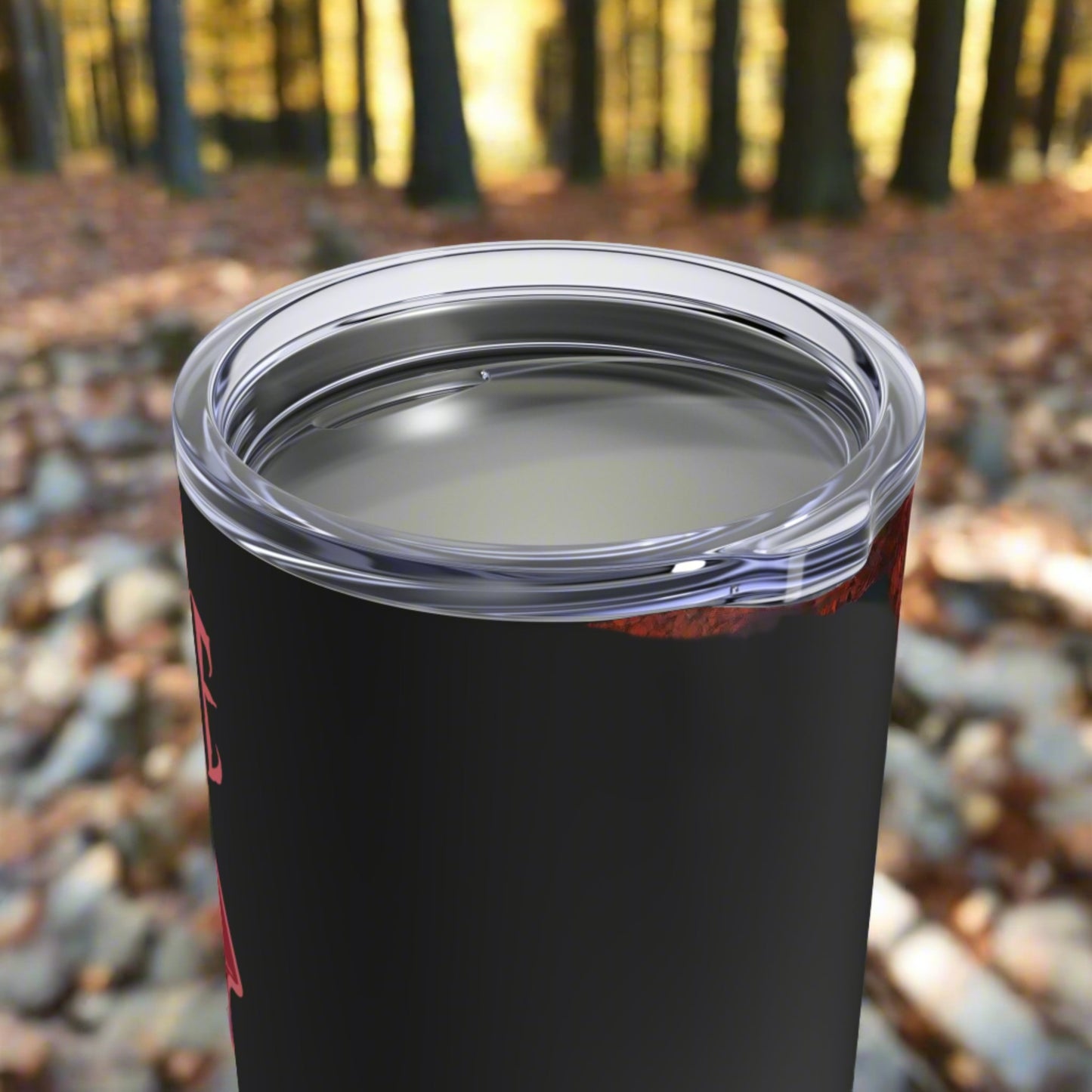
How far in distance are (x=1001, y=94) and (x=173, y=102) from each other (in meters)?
5.38

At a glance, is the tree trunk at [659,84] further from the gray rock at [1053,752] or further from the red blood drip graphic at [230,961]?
the red blood drip graphic at [230,961]

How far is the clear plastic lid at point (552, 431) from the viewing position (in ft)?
2.72

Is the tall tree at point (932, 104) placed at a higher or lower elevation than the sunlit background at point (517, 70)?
higher

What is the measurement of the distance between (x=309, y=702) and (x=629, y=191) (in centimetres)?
835

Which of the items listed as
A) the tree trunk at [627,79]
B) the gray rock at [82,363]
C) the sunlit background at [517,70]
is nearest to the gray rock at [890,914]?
the gray rock at [82,363]

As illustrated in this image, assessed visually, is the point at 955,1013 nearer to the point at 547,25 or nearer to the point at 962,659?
the point at 962,659

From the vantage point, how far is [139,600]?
3049 millimetres

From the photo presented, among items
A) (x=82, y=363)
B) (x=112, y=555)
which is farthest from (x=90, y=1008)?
(x=82, y=363)

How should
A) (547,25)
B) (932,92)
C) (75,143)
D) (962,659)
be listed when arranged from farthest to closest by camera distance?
(75,143)
(547,25)
(932,92)
(962,659)

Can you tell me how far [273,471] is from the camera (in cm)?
120

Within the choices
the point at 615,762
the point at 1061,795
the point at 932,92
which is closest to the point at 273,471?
the point at 615,762

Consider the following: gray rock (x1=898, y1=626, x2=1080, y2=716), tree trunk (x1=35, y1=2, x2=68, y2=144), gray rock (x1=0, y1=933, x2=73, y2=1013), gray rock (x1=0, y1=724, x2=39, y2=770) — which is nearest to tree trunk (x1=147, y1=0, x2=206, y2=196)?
tree trunk (x1=35, y1=2, x2=68, y2=144)

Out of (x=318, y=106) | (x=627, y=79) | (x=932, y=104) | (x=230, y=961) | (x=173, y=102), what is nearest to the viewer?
(x=230, y=961)

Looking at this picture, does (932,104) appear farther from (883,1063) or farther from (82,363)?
(883,1063)
